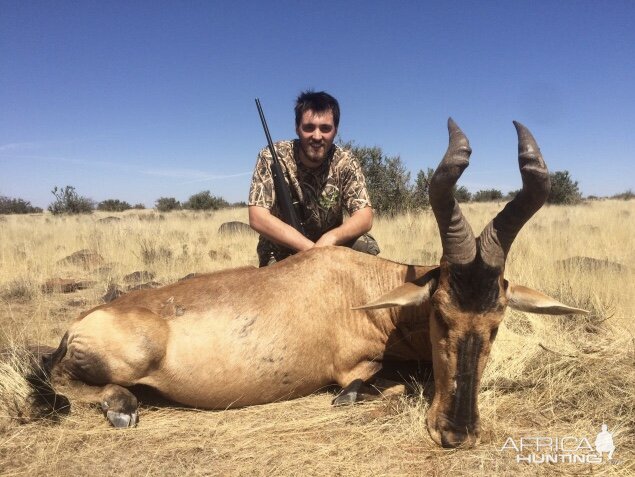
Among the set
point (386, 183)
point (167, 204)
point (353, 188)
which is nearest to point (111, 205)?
point (167, 204)

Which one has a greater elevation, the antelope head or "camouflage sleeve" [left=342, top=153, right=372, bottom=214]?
"camouflage sleeve" [left=342, top=153, right=372, bottom=214]

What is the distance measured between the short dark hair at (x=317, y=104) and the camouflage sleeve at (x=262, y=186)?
75 centimetres

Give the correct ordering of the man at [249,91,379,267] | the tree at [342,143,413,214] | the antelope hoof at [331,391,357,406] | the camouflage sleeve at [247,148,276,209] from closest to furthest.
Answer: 1. the antelope hoof at [331,391,357,406]
2. the man at [249,91,379,267]
3. the camouflage sleeve at [247,148,276,209]
4. the tree at [342,143,413,214]

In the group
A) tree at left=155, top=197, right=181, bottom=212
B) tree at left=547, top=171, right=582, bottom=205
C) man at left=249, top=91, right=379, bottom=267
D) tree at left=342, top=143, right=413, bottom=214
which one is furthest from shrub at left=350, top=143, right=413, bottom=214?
tree at left=155, top=197, right=181, bottom=212

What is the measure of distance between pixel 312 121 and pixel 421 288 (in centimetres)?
340

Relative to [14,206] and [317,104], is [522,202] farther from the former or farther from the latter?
[14,206]

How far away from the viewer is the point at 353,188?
274 inches

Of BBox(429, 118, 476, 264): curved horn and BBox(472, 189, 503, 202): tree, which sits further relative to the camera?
BBox(472, 189, 503, 202): tree

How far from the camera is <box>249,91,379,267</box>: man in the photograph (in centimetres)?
621

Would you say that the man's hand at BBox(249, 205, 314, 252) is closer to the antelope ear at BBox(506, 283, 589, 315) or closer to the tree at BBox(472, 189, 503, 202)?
the antelope ear at BBox(506, 283, 589, 315)

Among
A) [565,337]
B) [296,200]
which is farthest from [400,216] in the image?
[565,337]

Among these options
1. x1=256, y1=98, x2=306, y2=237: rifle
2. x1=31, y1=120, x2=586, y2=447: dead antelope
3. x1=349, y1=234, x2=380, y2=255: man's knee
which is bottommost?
x1=31, y1=120, x2=586, y2=447: dead antelope

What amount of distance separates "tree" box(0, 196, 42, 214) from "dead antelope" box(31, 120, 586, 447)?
160ft

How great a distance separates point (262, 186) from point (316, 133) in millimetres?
1034
